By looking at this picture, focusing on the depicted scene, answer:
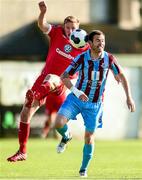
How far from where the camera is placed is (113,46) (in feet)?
85.8

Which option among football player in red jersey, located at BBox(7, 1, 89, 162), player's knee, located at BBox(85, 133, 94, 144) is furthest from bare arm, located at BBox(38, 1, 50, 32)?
player's knee, located at BBox(85, 133, 94, 144)

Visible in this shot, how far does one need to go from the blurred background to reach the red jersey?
1040cm

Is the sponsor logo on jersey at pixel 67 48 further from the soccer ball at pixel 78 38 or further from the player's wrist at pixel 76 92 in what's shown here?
the player's wrist at pixel 76 92

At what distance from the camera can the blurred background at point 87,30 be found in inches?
939

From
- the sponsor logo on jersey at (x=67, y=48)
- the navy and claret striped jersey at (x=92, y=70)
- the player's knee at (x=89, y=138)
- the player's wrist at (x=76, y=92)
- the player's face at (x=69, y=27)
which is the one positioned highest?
the player's face at (x=69, y=27)

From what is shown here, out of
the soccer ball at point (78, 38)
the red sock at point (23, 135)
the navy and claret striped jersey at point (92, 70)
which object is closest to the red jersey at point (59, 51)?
the soccer ball at point (78, 38)

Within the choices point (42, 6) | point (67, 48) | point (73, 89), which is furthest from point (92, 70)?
point (67, 48)

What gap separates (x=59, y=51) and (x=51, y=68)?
342 millimetres

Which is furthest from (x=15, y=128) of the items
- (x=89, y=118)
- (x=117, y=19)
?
(x=89, y=118)

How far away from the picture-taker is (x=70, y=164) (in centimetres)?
1327

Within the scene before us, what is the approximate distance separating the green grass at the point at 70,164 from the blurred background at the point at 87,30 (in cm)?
533

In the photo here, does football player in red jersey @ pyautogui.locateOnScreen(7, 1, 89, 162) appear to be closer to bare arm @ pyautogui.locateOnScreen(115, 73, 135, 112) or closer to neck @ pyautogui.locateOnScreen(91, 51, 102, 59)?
neck @ pyautogui.locateOnScreen(91, 51, 102, 59)

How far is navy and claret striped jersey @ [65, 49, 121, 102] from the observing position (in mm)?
10922

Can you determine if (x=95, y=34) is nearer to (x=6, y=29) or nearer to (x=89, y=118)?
(x=89, y=118)
